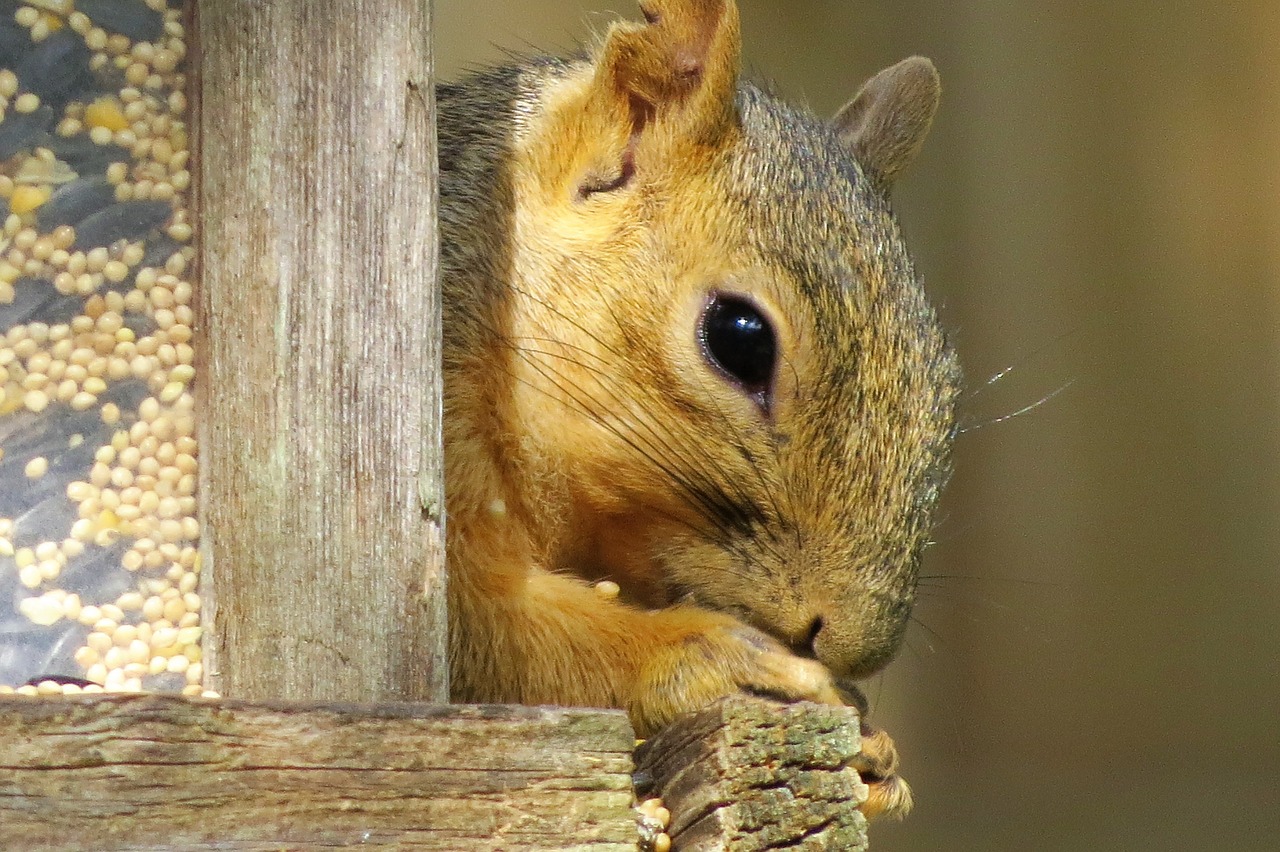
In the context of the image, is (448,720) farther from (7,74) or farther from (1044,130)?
(1044,130)

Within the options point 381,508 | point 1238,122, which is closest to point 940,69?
point 1238,122

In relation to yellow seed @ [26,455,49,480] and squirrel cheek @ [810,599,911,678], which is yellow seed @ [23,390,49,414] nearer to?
yellow seed @ [26,455,49,480]

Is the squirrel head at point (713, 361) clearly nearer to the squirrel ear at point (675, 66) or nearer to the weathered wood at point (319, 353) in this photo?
the squirrel ear at point (675, 66)

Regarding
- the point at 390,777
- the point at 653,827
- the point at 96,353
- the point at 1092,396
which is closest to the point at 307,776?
the point at 390,777

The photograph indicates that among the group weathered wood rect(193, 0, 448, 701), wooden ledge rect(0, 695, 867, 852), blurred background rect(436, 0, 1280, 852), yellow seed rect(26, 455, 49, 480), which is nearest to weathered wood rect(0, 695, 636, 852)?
wooden ledge rect(0, 695, 867, 852)

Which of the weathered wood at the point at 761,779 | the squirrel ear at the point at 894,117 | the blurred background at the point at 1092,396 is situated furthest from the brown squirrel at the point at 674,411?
the blurred background at the point at 1092,396

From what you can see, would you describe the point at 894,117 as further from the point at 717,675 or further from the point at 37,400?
the point at 37,400

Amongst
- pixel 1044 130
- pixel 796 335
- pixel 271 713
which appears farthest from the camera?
pixel 1044 130
